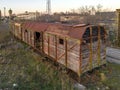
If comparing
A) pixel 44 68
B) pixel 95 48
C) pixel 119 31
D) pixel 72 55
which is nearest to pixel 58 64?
pixel 44 68

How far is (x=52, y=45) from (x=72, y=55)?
100 inches

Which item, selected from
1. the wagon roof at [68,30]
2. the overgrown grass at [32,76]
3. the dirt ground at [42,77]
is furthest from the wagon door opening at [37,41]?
the wagon roof at [68,30]

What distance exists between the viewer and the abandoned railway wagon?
9.76 m

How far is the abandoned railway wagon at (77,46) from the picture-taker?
384 inches

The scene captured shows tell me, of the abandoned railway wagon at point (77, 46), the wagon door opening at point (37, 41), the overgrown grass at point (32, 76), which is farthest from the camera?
the wagon door opening at point (37, 41)

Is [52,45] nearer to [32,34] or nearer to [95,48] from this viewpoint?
[95,48]

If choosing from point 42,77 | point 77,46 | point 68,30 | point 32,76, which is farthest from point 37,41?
point 77,46

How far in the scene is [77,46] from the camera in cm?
964

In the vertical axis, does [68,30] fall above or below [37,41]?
above

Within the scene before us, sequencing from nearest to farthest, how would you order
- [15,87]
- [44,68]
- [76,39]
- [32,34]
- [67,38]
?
1. [15,87]
2. [76,39]
3. [67,38]
4. [44,68]
5. [32,34]

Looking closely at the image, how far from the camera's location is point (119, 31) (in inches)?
755

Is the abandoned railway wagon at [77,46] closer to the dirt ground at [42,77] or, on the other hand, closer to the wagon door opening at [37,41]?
the dirt ground at [42,77]

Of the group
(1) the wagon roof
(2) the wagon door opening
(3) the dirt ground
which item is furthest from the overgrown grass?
(1) the wagon roof

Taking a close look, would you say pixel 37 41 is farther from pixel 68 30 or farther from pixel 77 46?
pixel 77 46
